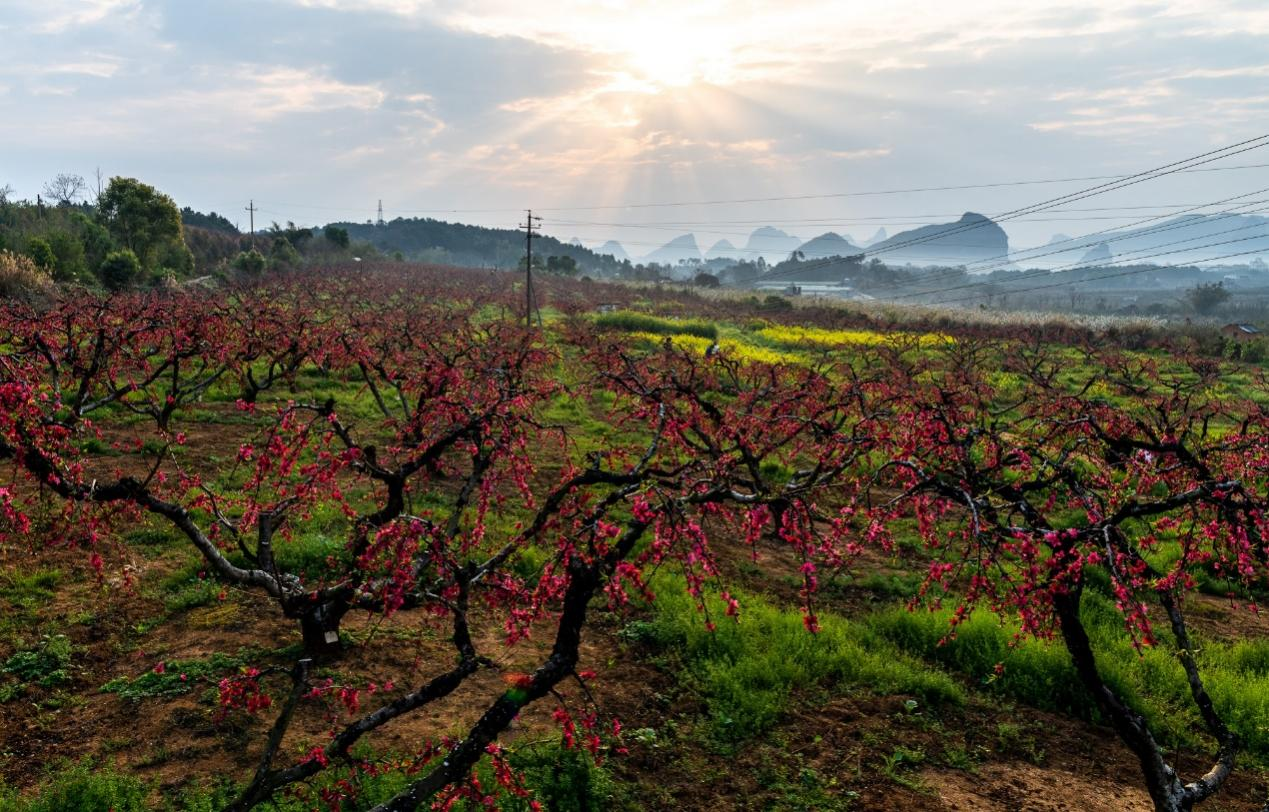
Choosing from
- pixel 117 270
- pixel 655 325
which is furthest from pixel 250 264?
pixel 655 325

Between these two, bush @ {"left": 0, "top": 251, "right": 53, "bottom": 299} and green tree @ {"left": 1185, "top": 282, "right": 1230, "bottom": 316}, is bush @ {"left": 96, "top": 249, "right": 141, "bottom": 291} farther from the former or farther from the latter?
green tree @ {"left": 1185, "top": 282, "right": 1230, "bottom": 316}

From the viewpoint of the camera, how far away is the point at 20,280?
2475 cm

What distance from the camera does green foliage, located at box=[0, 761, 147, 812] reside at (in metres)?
4.88

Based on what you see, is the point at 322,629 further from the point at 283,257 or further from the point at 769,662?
the point at 283,257

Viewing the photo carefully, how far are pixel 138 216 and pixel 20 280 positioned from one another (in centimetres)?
2504

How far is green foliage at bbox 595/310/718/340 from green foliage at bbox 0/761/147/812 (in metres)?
36.7

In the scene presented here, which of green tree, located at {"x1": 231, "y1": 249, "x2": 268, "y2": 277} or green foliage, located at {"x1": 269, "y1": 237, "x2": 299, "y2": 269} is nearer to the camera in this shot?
green tree, located at {"x1": 231, "y1": 249, "x2": 268, "y2": 277}

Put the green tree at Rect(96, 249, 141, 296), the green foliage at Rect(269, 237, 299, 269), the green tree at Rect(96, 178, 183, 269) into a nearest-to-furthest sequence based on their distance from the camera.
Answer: the green tree at Rect(96, 249, 141, 296) → the green tree at Rect(96, 178, 183, 269) → the green foliage at Rect(269, 237, 299, 269)

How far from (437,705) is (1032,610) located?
5.04m

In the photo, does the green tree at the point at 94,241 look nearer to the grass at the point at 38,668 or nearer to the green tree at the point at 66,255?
the green tree at the point at 66,255

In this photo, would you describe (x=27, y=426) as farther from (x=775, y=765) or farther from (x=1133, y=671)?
(x=1133, y=671)

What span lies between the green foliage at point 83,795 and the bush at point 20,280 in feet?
80.9

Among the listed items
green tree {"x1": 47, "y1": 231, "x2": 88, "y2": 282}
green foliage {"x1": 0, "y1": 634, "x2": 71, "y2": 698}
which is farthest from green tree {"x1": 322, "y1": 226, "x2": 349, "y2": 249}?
green foliage {"x1": 0, "y1": 634, "x2": 71, "y2": 698}

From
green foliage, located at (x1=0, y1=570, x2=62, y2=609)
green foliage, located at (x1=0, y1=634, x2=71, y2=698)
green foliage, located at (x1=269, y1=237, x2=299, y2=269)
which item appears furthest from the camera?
green foliage, located at (x1=269, y1=237, x2=299, y2=269)
